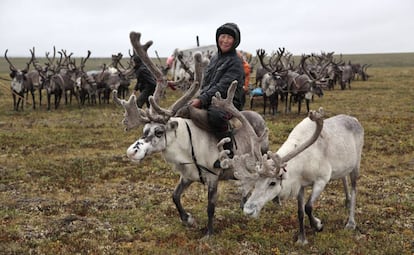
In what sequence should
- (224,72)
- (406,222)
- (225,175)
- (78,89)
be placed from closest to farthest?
(224,72) → (225,175) → (406,222) → (78,89)

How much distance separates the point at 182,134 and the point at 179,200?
1.14 meters

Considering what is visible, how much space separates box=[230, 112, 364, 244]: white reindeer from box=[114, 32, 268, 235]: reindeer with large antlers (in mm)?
431

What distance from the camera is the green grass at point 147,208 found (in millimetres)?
5336

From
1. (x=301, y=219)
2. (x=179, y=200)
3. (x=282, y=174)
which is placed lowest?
(x=301, y=219)

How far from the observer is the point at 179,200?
580cm

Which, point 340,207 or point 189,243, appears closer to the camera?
point 189,243

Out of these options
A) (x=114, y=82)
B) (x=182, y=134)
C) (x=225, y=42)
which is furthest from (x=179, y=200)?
(x=114, y=82)

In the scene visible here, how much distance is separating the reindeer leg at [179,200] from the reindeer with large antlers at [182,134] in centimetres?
2

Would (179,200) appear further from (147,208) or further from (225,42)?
(225,42)

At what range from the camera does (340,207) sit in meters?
6.76

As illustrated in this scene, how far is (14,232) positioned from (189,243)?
2.53 metres

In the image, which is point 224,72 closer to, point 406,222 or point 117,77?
point 406,222

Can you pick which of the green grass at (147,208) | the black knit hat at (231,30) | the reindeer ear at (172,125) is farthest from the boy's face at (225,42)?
the green grass at (147,208)

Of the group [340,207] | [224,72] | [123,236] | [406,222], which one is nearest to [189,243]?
[123,236]
